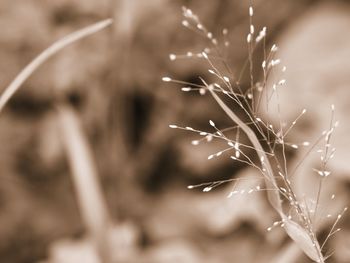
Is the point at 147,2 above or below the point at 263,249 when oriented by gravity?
above

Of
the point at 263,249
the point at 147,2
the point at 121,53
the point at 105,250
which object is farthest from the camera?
the point at 147,2

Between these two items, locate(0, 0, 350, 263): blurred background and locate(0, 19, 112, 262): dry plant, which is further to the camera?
locate(0, 0, 350, 263): blurred background

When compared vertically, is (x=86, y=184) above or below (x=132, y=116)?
below

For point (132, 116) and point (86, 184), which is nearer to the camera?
point (86, 184)

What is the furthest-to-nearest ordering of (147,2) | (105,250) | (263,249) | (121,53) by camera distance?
(147,2) → (121,53) → (263,249) → (105,250)

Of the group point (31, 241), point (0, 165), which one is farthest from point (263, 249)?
point (0, 165)

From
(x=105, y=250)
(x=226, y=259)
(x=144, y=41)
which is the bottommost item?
(x=226, y=259)

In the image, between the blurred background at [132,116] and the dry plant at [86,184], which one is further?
the blurred background at [132,116]

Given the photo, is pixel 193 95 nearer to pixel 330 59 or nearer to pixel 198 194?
pixel 198 194
